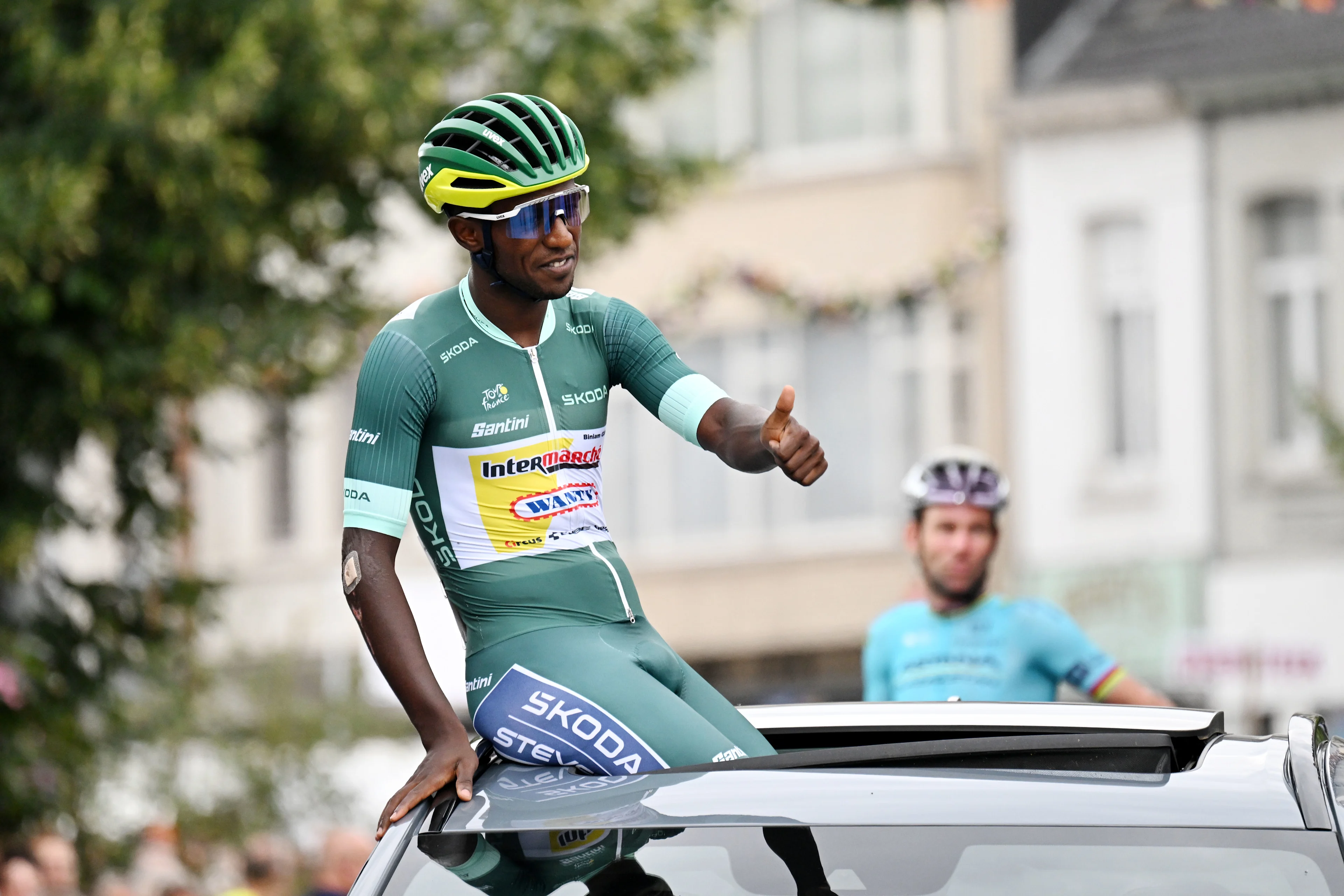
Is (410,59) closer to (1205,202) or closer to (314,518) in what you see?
(1205,202)

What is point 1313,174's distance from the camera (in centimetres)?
2356

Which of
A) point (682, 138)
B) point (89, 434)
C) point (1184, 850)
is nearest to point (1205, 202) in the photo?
point (682, 138)

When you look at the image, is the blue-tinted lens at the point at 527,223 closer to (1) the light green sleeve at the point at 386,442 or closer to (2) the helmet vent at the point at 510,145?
(2) the helmet vent at the point at 510,145

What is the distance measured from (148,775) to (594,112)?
257 inches

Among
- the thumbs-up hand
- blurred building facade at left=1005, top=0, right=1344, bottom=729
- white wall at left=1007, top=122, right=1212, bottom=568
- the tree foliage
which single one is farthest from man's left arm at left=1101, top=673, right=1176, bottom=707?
white wall at left=1007, top=122, right=1212, bottom=568

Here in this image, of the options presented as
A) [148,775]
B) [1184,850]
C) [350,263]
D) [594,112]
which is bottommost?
[148,775]

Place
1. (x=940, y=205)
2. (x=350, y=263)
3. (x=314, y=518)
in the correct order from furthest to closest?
1. (x=314, y=518)
2. (x=940, y=205)
3. (x=350, y=263)

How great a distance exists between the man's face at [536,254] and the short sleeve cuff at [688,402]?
33 centimetres

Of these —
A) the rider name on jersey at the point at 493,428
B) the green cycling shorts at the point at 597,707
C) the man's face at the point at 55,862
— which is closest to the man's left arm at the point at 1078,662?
the green cycling shorts at the point at 597,707

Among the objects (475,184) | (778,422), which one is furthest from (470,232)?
(778,422)

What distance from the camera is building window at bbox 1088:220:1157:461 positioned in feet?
81.4

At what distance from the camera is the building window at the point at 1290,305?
23.7 metres

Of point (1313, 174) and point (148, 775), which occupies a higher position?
point (1313, 174)

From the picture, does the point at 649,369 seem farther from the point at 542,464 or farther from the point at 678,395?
the point at 542,464
